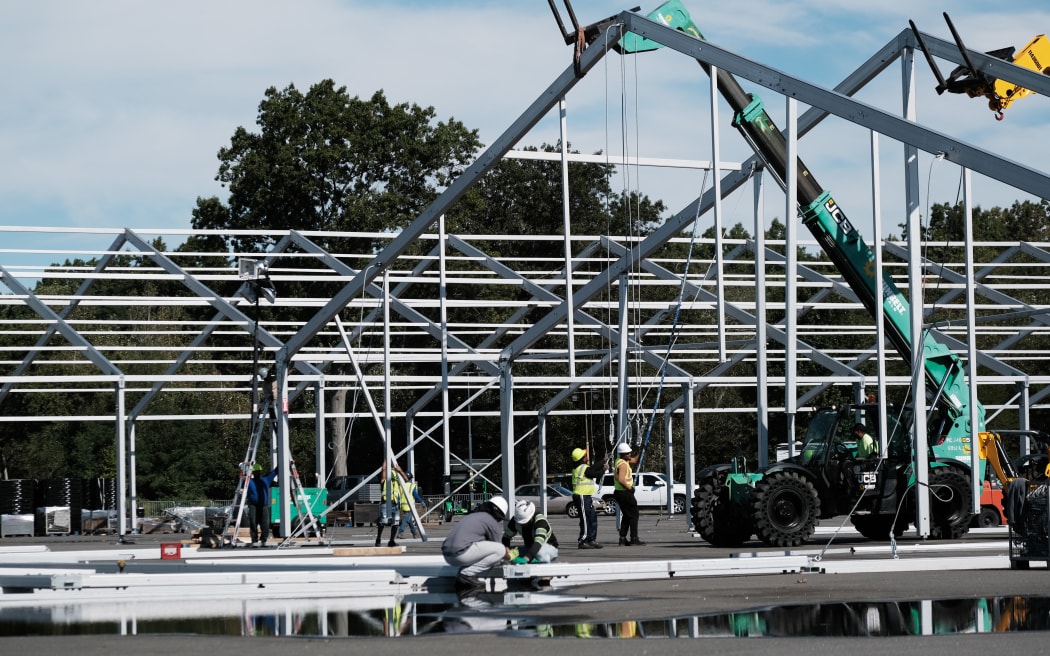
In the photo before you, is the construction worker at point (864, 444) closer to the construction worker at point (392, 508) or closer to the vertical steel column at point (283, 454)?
the construction worker at point (392, 508)

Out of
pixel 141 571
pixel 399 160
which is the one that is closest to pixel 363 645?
pixel 141 571

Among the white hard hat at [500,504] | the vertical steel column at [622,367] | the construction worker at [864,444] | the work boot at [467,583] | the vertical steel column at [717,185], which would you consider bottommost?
the work boot at [467,583]

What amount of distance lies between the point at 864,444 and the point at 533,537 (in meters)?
7.07

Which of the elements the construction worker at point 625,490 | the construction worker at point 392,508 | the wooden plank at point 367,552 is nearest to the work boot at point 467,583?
the wooden plank at point 367,552

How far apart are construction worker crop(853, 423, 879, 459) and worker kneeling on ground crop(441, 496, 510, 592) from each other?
794cm

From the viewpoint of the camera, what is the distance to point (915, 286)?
19.3 metres

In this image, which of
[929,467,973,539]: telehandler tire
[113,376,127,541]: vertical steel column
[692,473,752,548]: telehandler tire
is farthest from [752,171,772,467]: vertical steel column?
[113,376,127,541]: vertical steel column

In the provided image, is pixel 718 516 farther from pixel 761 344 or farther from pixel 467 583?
pixel 467 583

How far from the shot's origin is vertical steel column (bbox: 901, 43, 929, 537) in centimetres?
1888

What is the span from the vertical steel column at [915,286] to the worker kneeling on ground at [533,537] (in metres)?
5.27

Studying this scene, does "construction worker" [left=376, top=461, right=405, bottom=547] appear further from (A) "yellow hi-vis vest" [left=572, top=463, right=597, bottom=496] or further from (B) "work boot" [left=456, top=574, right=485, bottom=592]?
(B) "work boot" [left=456, top=574, right=485, bottom=592]

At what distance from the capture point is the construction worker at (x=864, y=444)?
72.1 ft

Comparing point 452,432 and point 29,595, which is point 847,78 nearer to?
point 29,595

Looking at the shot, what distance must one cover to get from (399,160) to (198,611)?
45.3 meters
